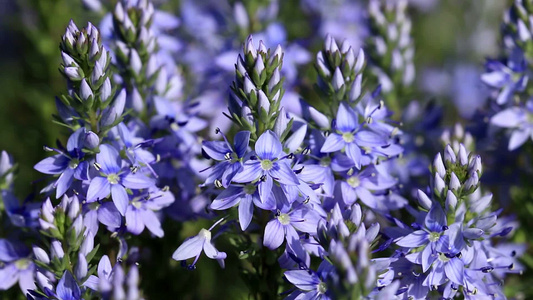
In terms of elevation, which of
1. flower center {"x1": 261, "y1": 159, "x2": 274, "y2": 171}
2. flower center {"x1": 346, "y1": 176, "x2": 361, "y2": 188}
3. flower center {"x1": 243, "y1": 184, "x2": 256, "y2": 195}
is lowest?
A: flower center {"x1": 243, "y1": 184, "x2": 256, "y2": 195}

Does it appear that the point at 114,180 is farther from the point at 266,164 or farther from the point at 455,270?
the point at 455,270

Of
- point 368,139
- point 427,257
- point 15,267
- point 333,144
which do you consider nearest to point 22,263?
point 15,267

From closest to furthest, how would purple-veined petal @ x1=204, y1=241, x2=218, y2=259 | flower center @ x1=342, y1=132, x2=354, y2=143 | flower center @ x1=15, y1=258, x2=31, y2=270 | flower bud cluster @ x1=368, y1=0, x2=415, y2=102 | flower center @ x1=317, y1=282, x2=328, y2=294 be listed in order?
1. flower center @ x1=317, y1=282, x2=328, y2=294
2. purple-veined petal @ x1=204, y1=241, x2=218, y2=259
3. flower center @ x1=342, y1=132, x2=354, y2=143
4. flower center @ x1=15, y1=258, x2=31, y2=270
5. flower bud cluster @ x1=368, y1=0, x2=415, y2=102

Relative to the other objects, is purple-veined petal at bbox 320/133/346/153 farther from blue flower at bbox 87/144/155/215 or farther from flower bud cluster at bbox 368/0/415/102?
flower bud cluster at bbox 368/0/415/102

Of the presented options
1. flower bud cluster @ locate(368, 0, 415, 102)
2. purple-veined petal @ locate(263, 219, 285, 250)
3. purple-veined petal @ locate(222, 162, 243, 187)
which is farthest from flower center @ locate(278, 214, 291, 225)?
flower bud cluster @ locate(368, 0, 415, 102)

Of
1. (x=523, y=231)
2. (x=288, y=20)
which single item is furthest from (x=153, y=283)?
(x=288, y=20)

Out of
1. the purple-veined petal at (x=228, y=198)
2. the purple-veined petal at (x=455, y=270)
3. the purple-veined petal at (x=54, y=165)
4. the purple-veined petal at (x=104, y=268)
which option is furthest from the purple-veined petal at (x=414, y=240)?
the purple-veined petal at (x=54, y=165)

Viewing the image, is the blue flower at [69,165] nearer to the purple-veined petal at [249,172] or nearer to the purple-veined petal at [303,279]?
the purple-veined petal at [249,172]
